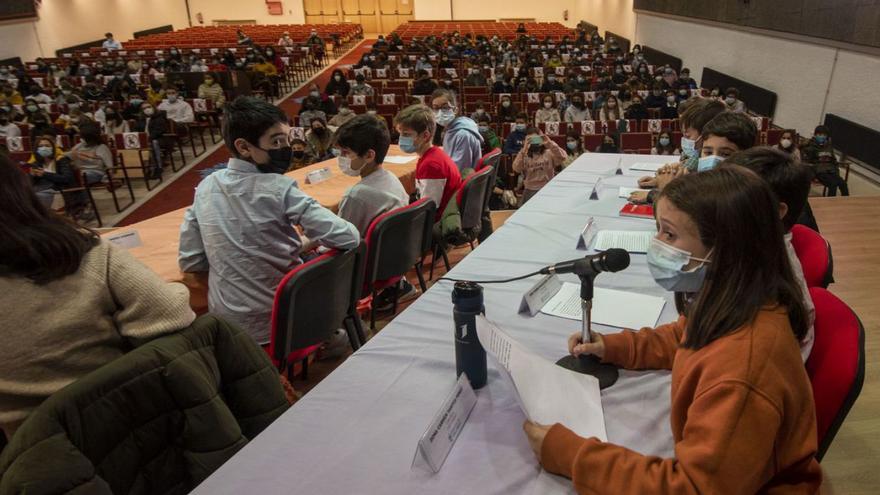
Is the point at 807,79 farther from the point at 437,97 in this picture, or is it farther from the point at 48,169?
the point at 48,169

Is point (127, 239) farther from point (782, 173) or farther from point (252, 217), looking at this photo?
point (782, 173)

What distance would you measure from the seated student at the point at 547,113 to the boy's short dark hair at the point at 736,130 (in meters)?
5.64

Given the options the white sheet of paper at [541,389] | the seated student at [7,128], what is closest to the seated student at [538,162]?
the white sheet of paper at [541,389]

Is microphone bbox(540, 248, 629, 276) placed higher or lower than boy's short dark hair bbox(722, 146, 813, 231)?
lower

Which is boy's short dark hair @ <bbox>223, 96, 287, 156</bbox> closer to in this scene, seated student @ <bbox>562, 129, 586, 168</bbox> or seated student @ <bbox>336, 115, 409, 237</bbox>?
seated student @ <bbox>336, 115, 409, 237</bbox>

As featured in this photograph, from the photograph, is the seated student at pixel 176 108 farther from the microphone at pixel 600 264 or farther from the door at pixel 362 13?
the door at pixel 362 13

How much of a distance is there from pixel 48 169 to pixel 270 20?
76.8 ft

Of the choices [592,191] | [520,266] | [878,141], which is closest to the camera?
[520,266]

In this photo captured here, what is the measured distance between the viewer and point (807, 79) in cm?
819

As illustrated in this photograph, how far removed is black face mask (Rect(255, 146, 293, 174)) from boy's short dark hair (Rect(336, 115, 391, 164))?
1.83ft

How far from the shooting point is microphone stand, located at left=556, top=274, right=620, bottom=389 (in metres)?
1.32

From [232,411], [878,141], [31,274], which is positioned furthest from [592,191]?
[878,141]

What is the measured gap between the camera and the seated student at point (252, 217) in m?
2.09

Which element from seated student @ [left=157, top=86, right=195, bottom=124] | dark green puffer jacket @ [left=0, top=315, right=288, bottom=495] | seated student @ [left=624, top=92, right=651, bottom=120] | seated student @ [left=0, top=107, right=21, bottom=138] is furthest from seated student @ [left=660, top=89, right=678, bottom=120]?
seated student @ [left=0, top=107, right=21, bottom=138]
